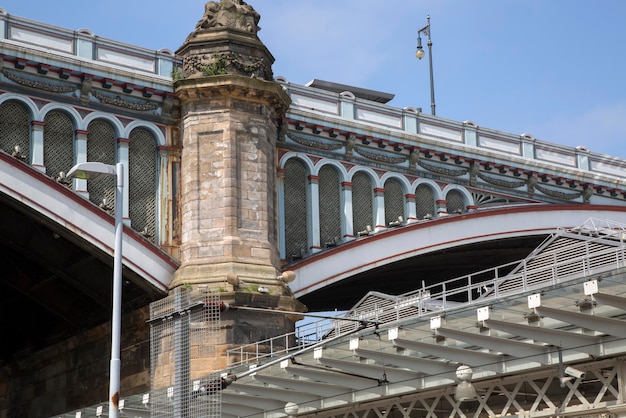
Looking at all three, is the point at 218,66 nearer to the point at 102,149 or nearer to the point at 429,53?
the point at 102,149

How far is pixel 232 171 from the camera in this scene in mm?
42000

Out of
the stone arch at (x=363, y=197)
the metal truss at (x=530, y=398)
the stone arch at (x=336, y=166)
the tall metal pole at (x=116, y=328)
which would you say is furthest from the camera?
the stone arch at (x=363, y=197)

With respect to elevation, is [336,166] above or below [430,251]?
above

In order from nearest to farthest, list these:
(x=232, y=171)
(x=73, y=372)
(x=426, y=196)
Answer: (x=232, y=171), (x=73, y=372), (x=426, y=196)

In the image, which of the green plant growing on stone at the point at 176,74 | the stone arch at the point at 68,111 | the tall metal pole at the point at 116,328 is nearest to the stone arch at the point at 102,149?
the stone arch at the point at 68,111

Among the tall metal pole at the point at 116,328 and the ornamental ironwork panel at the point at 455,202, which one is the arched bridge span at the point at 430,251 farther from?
the tall metal pole at the point at 116,328

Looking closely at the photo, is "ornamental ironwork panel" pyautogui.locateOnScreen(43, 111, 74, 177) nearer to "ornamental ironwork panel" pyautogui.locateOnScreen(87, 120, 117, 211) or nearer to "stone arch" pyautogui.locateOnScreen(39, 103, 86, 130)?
"stone arch" pyautogui.locateOnScreen(39, 103, 86, 130)

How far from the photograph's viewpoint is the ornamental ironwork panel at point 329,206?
46406 millimetres

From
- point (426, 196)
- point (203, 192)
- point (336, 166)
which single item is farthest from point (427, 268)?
point (203, 192)

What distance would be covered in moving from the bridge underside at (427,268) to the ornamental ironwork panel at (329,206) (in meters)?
3.61

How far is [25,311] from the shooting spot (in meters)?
52.6

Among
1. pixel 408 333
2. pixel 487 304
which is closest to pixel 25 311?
pixel 408 333

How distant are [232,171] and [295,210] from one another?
462 centimetres

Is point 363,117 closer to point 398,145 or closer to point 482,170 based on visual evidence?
point 398,145
